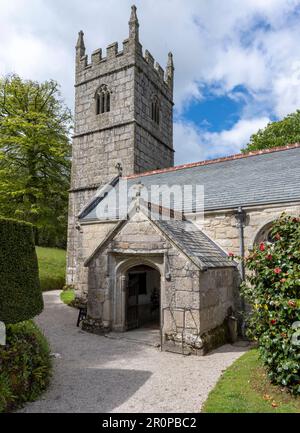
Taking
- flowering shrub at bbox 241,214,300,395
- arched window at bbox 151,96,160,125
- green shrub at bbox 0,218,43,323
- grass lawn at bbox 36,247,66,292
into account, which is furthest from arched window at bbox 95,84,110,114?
flowering shrub at bbox 241,214,300,395

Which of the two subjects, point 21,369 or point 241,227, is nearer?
point 21,369

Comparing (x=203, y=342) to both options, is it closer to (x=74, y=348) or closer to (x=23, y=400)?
(x=74, y=348)

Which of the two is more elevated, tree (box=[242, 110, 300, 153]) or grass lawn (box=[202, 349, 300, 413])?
tree (box=[242, 110, 300, 153])

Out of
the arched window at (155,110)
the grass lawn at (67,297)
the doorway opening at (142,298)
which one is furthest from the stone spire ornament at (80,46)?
the doorway opening at (142,298)

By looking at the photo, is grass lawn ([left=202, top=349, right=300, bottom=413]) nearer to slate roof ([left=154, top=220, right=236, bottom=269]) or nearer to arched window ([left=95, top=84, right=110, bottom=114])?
slate roof ([left=154, top=220, right=236, bottom=269])

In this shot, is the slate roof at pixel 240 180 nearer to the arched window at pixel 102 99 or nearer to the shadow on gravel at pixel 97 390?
the shadow on gravel at pixel 97 390

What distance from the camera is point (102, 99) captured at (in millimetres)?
19578

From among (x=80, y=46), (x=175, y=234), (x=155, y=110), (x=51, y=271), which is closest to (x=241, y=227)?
(x=175, y=234)

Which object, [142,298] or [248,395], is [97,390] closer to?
[248,395]

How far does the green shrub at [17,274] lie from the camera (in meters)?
5.54

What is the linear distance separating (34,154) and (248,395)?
20.8 m

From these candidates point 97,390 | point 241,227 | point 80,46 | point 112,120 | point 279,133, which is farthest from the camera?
point 279,133

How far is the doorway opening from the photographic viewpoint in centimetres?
1043

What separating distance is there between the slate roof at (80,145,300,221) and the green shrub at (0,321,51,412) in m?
6.97
